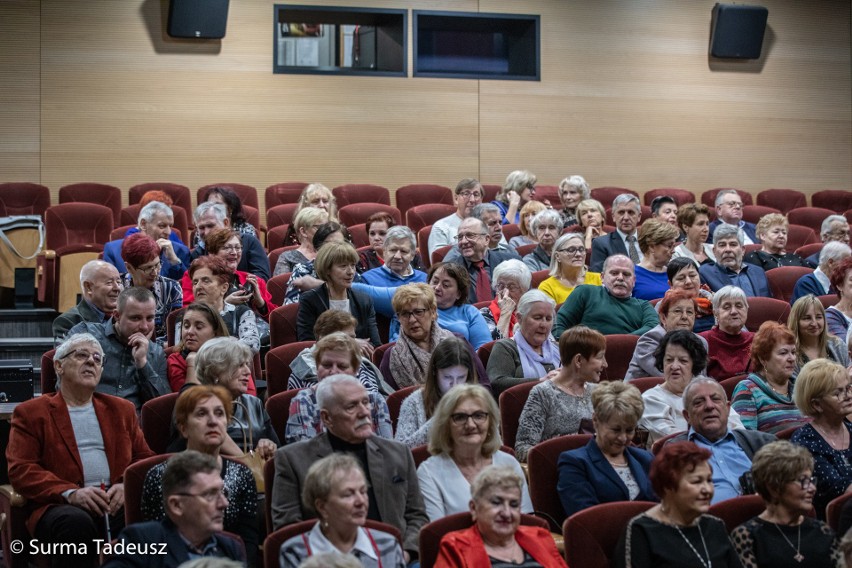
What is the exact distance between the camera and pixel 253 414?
3336 millimetres

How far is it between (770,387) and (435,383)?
1142 mm

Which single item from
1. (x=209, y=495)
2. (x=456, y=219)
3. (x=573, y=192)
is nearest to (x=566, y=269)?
(x=456, y=219)

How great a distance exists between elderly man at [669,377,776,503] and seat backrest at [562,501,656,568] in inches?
22.7

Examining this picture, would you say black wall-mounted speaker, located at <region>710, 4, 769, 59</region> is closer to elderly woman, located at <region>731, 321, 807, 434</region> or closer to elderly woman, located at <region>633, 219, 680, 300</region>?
elderly woman, located at <region>633, 219, 680, 300</region>

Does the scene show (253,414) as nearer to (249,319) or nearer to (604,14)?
(249,319)

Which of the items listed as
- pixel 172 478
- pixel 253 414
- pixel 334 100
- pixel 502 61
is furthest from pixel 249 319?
pixel 502 61

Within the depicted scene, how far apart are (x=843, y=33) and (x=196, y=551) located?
7.78 m

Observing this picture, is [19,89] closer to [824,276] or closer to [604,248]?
[604,248]

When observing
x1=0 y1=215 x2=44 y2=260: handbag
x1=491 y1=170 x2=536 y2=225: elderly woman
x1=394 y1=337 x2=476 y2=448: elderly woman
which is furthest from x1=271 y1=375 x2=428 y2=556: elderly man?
x1=491 y1=170 x2=536 y2=225: elderly woman

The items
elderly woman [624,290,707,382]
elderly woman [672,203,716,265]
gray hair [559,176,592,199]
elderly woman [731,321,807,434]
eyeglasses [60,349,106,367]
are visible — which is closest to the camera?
eyeglasses [60,349,106,367]

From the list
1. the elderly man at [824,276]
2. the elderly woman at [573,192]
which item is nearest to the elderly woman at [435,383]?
the elderly man at [824,276]

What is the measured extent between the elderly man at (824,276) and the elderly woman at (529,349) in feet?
5.51

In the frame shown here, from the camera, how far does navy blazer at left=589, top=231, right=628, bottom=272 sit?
215 inches

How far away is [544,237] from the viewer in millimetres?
5418
